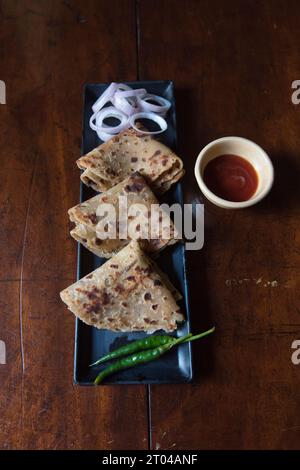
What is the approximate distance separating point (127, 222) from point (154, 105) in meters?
0.57

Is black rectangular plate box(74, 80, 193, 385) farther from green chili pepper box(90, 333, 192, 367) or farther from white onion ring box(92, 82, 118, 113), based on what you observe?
white onion ring box(92, 82, 118, 113)

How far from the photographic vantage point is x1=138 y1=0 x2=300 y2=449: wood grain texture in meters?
1.59

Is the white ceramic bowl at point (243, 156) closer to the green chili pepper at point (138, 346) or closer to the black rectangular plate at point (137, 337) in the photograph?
the black rectangular plate at point (137, 337)

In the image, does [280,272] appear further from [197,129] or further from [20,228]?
[20,228]

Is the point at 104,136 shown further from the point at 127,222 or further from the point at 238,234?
the point at 238,234

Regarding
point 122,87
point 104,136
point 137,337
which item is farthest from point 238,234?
point 122,87

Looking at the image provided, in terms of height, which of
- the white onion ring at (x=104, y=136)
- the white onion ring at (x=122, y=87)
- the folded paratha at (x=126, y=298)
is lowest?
the folded paratha at (x=126, y=298)

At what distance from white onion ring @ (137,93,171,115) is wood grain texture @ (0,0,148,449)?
0.24 m

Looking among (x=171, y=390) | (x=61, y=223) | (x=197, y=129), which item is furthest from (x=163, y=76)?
(x=171, y=390)

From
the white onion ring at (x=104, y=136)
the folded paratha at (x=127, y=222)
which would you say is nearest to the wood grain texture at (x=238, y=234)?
the folded paratha at (x=127, y=222)

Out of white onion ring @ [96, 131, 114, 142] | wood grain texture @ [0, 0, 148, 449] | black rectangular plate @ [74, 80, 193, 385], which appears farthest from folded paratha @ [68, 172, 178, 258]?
white onion ring @ [96, 131, 114, 142]

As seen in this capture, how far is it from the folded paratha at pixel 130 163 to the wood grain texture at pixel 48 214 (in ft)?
0.55

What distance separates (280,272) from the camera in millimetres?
1759

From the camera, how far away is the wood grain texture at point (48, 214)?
1587 mm
